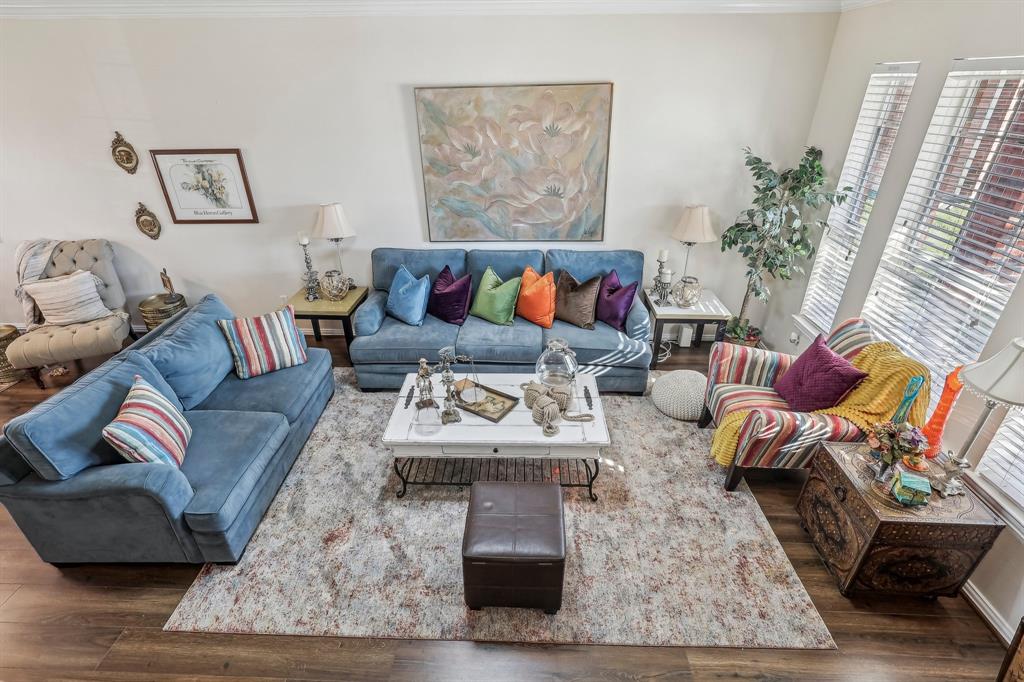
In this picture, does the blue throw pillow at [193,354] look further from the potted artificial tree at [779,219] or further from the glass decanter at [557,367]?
the potted artificial tree at [779,219]

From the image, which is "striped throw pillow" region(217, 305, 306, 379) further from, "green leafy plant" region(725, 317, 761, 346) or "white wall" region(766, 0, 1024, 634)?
"white wall" region(766, 0, 1024, 634)

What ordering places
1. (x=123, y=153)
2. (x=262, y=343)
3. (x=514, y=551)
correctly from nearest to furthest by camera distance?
(x=514, y=551) → (x=262, y=343) → (x=123, y=153)

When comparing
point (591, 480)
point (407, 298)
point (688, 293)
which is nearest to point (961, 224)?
point (688, 293)

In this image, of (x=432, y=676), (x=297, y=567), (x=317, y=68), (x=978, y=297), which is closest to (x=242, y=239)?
(x=317, y=68)

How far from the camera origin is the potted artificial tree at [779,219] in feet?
11.6

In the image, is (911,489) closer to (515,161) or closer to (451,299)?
(451,299)

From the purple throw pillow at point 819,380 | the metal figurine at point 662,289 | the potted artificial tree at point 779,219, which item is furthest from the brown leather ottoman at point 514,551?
the potted artificial tree at point 779,219

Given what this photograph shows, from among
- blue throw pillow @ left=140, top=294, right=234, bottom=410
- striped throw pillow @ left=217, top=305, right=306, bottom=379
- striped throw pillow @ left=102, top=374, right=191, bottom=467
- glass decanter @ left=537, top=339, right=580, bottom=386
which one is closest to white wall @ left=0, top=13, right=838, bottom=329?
striped throw pillow @ left=217, top=305, right=306, bottom=379

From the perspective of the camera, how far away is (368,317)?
383 centimetres

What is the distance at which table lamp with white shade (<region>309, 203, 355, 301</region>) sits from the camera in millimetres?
3984

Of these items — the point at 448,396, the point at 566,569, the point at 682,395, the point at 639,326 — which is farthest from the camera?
the point at 639,326

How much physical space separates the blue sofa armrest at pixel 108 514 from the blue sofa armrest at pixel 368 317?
5.62ft

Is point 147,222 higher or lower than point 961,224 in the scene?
lower

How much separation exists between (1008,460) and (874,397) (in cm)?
57
